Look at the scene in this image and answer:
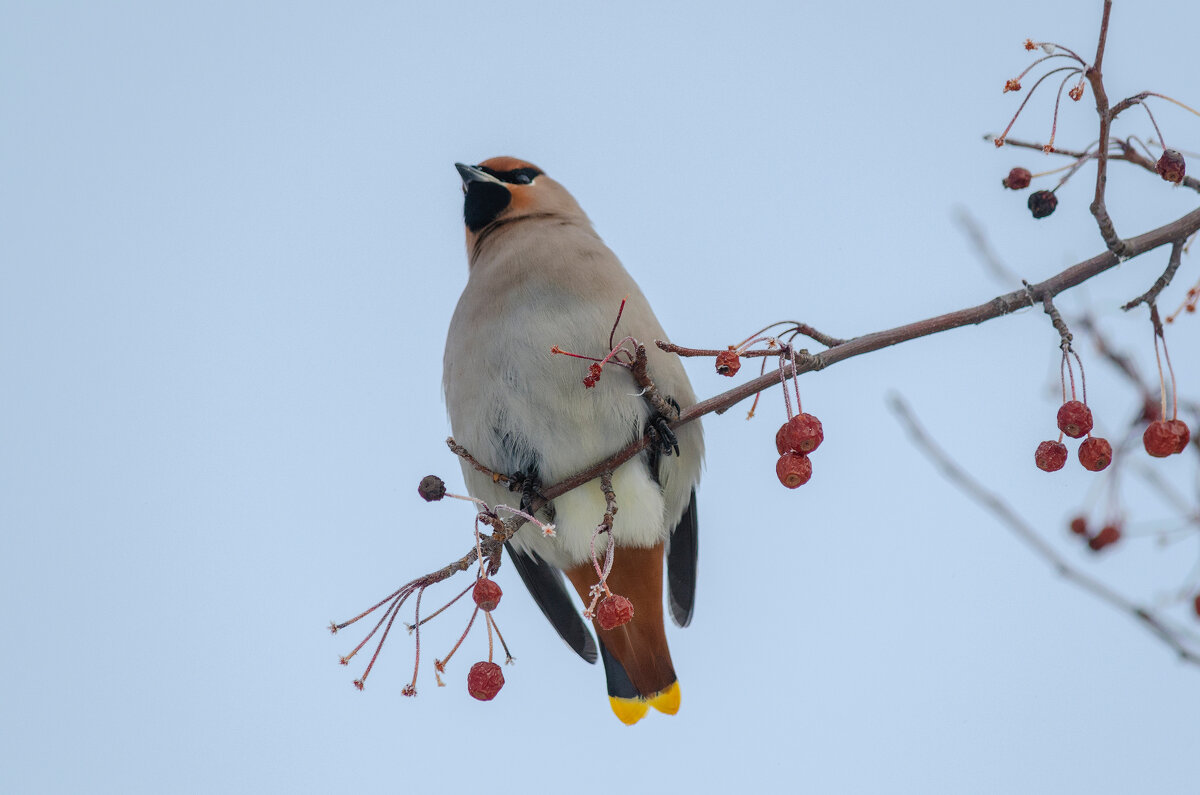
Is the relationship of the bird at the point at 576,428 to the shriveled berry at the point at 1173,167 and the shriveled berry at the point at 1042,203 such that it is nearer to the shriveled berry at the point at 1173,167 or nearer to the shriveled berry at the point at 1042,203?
the shriveled berry at the point at 1042,203

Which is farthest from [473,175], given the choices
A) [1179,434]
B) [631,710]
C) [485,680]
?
[1179,434]

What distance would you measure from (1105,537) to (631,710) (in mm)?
1772

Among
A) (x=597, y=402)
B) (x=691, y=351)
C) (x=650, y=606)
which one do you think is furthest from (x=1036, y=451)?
(x=650, y=606)

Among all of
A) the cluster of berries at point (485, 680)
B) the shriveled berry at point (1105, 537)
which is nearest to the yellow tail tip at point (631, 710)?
the cluster of berries at point (485, 680)

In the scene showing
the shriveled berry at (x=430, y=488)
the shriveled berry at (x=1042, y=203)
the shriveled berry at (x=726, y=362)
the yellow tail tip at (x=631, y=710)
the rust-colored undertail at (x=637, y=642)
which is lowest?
the yellow tail tip at (x=631, y=710)

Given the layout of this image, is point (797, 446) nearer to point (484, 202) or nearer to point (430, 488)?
point (430, 488)

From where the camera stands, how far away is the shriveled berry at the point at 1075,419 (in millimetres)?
2219

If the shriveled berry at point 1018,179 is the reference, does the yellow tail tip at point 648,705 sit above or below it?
below

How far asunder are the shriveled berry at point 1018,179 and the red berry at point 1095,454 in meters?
0.61

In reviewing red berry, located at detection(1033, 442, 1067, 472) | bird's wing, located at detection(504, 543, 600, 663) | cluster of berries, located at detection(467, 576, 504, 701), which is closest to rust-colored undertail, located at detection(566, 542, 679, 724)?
bird's wing, located at detection(504, 543, 600, 663)

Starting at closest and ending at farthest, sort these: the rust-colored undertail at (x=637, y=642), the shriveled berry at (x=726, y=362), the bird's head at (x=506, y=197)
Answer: the shriveled berry at (x=726, y=362) < the rust-colored undertail at (x=637, y=642) < the bird's head at (x=506, y=197)

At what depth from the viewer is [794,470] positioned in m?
2.38

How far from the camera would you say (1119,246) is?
214 cm

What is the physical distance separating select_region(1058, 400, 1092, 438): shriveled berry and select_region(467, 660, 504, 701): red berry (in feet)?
4.17
